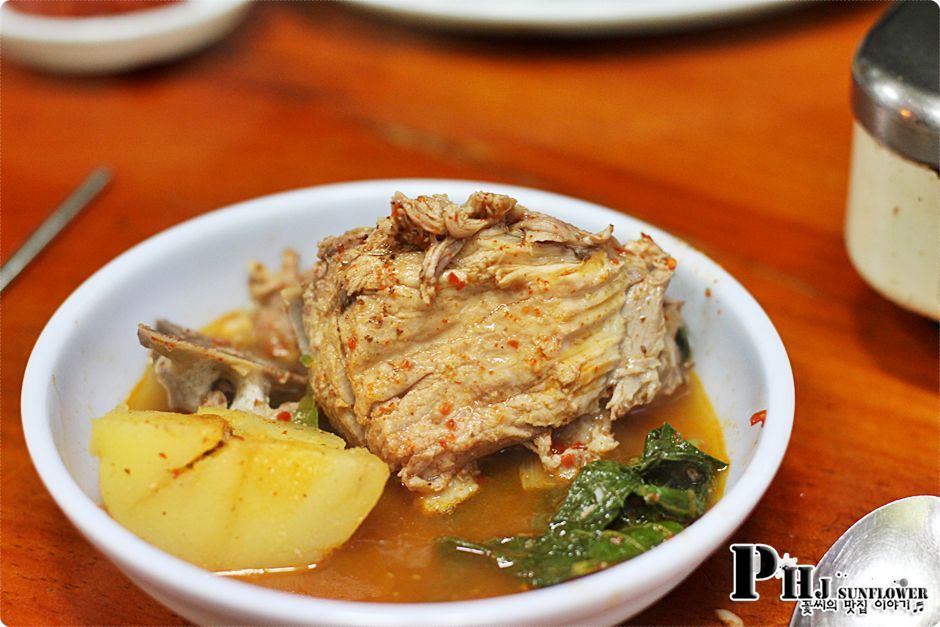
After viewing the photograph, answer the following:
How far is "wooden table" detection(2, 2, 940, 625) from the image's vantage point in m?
2.21

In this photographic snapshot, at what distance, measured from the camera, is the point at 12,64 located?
4387 mm

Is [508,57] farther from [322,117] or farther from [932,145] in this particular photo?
[932,145]

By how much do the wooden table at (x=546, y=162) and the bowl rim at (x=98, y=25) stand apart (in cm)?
24

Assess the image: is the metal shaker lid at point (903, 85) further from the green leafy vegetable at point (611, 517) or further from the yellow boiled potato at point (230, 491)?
the yellow boiled potato at point (230, 491)

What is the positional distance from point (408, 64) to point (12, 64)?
1.90m

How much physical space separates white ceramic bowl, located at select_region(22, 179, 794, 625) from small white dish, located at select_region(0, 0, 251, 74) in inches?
78.0

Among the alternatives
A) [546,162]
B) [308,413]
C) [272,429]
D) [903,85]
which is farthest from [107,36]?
[903,85]

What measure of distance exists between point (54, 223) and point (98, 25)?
1374 mm

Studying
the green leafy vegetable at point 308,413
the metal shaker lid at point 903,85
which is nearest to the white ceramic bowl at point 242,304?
the green leafy vegetable at point 308,413

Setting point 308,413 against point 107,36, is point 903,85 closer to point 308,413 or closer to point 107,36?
point 308,413

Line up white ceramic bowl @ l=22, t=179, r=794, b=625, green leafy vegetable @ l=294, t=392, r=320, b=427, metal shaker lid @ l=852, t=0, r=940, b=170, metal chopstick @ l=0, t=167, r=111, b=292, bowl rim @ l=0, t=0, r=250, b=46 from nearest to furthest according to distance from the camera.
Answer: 1. white ceramic bowl @ l=22, t=179, r=794, b=625
2. green leafy vegetable @ l=294, t=392, r=320, b=427
3. metal shaker lid @ l=852, t=0, r=940, b=170
4. metal chopstick @ l=0, t=167, r=111, b=292
5. bowl rim @ l=0, t=0, r=250, b=46

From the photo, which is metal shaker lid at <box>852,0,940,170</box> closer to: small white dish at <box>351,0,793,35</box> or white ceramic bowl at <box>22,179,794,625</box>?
white ceramic bowl at <box>22,179,794,625</box>

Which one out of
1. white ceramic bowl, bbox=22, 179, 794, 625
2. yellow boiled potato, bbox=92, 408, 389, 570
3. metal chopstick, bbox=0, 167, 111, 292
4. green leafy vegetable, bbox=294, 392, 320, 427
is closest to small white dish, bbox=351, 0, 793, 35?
metal chopstick, bbox=0, 167, 111, 292

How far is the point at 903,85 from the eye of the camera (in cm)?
236
